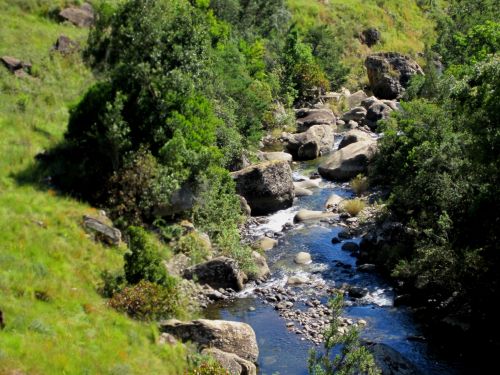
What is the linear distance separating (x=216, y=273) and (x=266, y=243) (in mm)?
6963

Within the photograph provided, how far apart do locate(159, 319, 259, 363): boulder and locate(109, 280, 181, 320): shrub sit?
57 centimetres

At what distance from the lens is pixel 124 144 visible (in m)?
30.5

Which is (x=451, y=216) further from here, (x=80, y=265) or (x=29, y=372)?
(x=29, y=372)

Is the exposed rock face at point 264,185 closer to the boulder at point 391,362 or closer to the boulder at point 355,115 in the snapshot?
the boulder at point 391,362

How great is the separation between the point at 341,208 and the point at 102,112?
18281mm

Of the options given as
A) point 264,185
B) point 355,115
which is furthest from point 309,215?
point 355,115

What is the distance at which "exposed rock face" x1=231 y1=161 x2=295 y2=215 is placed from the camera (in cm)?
4116

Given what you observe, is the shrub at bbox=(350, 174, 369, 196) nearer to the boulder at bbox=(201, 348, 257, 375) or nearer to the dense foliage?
the dense foliage

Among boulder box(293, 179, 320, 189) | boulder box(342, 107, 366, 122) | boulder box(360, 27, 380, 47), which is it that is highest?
boulder box(360, 27, 380, 47)

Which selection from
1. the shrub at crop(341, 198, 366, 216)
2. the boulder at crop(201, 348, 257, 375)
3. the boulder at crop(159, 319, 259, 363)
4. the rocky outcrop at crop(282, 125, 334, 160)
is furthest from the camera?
the rocky outcrop at crop(282, 125, 334, 160)

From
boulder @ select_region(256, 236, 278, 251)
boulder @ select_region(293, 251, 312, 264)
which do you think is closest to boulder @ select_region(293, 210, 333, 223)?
boulder @ select_region(256, 236, 278, 251)

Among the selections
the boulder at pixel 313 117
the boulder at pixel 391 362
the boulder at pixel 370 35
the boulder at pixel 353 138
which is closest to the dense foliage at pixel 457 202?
the boulder at pixel 391 362

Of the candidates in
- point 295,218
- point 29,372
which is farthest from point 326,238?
point 29,372

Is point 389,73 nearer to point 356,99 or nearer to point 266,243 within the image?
point 356,99
